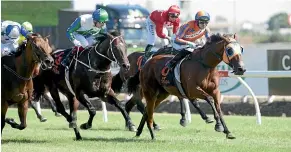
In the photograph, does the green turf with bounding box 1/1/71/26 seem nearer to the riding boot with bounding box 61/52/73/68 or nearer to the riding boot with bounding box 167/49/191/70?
the riding boot with bounding box 61/52/73/68

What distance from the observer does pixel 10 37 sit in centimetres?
1260

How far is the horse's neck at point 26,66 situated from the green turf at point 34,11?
722 inches

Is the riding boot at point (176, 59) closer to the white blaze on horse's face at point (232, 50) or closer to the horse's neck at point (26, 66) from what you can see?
the white blaze on horse's face at point (232, 50)

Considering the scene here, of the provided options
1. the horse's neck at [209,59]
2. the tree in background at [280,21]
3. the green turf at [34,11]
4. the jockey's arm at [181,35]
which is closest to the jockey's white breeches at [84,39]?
the jockey's arm at [181,35]

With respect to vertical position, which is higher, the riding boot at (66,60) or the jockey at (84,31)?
the jockey at (84,31)

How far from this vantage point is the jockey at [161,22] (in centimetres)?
1387

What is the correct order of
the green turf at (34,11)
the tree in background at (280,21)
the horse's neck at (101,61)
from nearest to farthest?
the horse's neck at (101,61) → the green turf at (34,11) → the tree in background at (280,21)

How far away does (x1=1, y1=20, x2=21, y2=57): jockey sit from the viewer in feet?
40.5

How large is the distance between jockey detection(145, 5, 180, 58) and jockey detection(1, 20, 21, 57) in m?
2.71

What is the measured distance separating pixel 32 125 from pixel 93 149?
440 cm

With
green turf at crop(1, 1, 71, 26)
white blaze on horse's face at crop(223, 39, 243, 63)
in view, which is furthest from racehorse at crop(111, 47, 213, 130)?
green turf at crop(1, 1, 71, 26)

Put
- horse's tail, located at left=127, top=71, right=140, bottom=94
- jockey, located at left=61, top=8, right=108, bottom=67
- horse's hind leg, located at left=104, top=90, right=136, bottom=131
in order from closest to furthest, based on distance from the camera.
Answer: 1. horse's hind leg, located at left=104, top=90, right=136, bottom=131
2. horse's tail, located at left=127, top=71, right=140, bottom=94
3. jockey, located at left=61, top=8, right=108, bottom=67

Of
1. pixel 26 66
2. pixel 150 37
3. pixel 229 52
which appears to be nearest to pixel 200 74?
pixel 229 52

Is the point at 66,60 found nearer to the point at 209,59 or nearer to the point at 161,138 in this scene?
the point at 161,138
